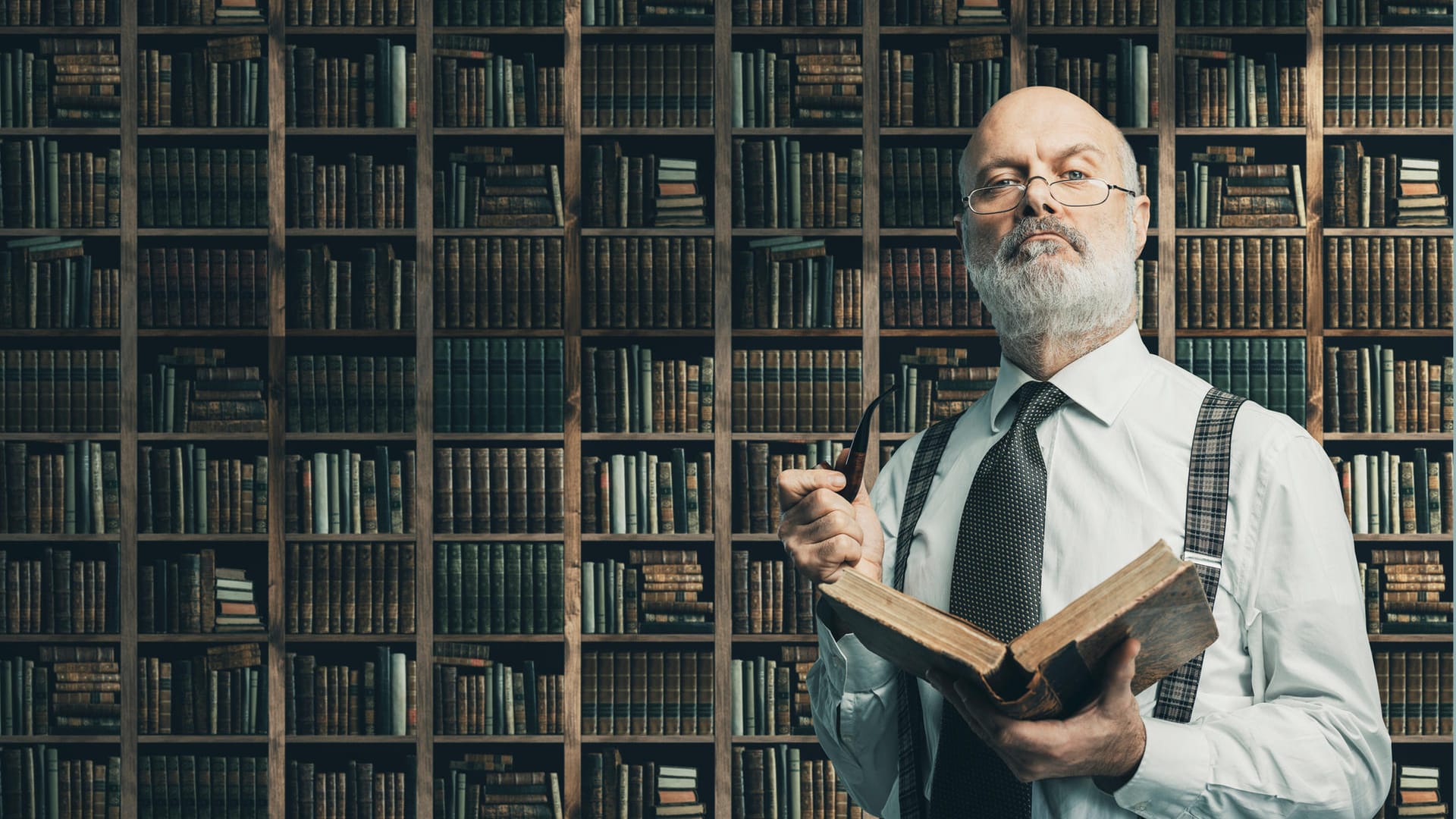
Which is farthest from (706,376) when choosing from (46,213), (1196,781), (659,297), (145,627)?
(1196,781)

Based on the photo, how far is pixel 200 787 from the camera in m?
3.46

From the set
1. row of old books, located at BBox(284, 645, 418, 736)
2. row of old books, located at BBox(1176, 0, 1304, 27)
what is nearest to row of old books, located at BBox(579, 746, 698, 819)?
row of old books, located at BBox(284, 645, 418, 736)

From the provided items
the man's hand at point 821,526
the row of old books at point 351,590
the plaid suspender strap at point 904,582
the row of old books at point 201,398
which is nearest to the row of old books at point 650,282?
the row of old books at point 201,398

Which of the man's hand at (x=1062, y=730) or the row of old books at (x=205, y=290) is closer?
A: the man's hand at (x=1062, y=730)

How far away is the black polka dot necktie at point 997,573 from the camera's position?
3.23 feet

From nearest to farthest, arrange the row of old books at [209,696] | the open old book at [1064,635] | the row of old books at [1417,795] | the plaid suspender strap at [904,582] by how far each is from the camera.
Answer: the open old book at [1064,635]
the plaid suspender strap at [904,582]
the row of old books at [1417,795]
the row of old books at [209,696]

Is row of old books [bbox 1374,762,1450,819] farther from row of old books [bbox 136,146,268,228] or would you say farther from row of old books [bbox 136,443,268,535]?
row of old books [bbox 136,146,268,228]

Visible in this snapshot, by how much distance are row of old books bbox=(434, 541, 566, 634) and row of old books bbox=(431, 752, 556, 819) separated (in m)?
0.42

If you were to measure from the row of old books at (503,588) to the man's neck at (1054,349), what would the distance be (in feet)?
8.01

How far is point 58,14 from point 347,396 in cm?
150

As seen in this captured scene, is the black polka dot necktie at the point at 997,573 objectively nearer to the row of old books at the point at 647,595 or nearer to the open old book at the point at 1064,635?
the open old book at the point at 1064,635

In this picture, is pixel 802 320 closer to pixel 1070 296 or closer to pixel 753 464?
pixel 753 464

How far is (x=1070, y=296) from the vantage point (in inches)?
43.3

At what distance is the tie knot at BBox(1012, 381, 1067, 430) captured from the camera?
3.68 ft
